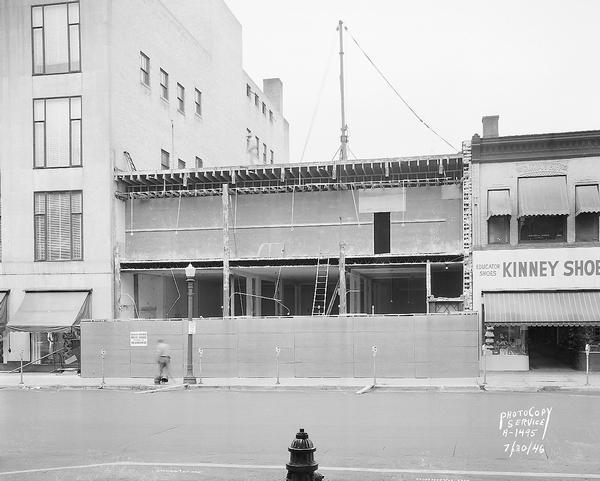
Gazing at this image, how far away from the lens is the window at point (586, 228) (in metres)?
28.0

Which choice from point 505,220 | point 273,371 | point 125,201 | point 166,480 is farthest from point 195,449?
point 125,201

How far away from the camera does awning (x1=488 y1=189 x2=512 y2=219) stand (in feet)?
92.4

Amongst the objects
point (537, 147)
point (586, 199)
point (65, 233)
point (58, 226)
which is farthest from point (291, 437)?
point (58, 226)

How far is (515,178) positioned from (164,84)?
1953 centimetres

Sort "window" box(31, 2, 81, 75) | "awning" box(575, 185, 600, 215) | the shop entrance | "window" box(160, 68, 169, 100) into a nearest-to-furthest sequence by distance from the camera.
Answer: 1. "awning" box(575, 185, 600, 215)
2. the shop entrance
3. "window" box(31, 2, 81, 75)
4. "window" box(160, 68, 169, 100)

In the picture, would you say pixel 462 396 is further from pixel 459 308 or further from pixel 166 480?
pixel 166 480

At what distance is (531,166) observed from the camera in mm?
28625

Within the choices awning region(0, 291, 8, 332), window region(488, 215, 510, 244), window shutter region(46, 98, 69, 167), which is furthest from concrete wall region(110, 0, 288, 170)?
window region(488, 215, 510, 244)

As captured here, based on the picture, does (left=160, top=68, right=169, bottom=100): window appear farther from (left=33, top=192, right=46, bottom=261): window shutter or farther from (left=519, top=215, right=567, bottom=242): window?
(left=519, top=215, right=567, bottom=242): window

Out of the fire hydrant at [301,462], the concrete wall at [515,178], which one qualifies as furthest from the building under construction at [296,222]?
the fire hydrant at [301,462]

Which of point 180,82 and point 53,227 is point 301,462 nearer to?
point 53,227

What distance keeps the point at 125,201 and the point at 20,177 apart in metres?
4.73

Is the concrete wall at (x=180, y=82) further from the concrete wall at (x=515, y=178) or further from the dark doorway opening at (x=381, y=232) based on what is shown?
the concrete wall at (x=515, y=178)

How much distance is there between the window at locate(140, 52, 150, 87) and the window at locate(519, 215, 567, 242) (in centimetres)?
1952
